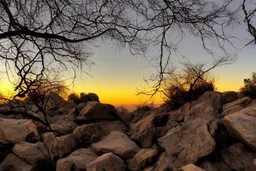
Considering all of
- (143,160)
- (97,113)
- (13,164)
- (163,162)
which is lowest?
(163,162)

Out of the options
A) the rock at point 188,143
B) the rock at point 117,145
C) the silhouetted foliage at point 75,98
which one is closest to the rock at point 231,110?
the rock at point 188,143

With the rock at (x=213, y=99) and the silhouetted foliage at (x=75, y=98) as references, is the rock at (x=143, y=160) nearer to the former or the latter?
the rock at (x=213, y=99)

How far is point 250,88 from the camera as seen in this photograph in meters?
9.41

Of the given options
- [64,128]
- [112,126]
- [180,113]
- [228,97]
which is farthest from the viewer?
[64,128]

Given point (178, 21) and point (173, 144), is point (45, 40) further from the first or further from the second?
point (173, 144)

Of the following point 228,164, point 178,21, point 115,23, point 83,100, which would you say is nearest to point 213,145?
point 228,164

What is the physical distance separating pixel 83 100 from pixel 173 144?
6836mm

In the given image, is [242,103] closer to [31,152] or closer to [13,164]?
[31,152]

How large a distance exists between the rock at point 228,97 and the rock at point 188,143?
6.20ft

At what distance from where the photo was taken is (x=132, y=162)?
23.5 feet

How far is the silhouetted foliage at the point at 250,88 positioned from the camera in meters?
8.60

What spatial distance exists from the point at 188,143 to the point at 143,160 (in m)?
1.06

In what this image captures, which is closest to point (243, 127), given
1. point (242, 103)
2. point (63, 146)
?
point (242, 103)

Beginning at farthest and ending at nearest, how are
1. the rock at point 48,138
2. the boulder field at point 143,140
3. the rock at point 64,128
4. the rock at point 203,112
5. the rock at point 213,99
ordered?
the rock at point 64,128
the rock at point 48,138
the rock at point 213,99
the rock at point 203,112
the boulder field at point 143,140
